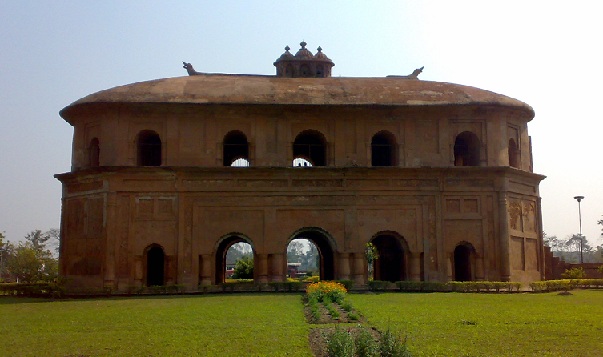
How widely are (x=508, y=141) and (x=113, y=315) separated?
19.9 m

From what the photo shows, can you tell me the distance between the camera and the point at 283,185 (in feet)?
92.4

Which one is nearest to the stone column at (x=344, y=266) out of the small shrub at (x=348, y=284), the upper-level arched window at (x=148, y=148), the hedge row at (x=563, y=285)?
the small shrub at (x=348, y=284)

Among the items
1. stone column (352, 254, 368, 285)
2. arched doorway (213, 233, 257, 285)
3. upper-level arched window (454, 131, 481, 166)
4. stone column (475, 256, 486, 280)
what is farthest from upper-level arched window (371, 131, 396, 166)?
arched doorway (213, 233, 257, 285)

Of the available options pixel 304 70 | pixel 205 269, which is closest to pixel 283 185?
pixel 205 269

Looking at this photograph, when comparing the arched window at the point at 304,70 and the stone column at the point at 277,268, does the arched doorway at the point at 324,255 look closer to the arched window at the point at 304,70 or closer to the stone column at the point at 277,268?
the stone column at the point at 277,268

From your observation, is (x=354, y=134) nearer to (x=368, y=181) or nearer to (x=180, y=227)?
(x=368, y=181)

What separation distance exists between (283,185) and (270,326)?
1356 centimetres

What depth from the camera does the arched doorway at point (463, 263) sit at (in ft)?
96.1

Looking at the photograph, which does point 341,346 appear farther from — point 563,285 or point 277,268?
point 563,285

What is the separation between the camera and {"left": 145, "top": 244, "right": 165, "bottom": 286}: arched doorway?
97.5ft

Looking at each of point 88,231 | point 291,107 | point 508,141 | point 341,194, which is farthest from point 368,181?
point 88,231

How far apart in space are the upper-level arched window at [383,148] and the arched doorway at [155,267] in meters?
10.8

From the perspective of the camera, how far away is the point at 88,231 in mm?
27922

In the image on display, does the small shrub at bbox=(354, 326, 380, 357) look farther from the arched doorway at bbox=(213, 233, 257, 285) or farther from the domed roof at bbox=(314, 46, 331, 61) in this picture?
the domed roof at bbox=(314, 46, 331, 61)
